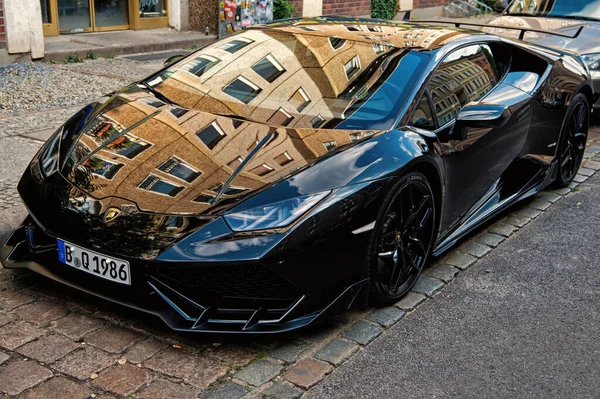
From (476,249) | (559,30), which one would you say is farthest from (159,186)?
(559,30)

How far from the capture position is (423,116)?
402cm

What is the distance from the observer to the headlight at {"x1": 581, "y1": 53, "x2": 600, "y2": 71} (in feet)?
26.3

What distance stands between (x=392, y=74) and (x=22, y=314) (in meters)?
2.22

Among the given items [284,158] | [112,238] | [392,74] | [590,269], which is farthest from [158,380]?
[590,269]

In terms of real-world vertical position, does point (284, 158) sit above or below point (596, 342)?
above

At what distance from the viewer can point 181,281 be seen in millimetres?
3146

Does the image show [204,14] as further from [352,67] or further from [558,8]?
[352,67]

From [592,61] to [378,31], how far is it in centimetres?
445

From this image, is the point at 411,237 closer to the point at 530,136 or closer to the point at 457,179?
the point at 457,179

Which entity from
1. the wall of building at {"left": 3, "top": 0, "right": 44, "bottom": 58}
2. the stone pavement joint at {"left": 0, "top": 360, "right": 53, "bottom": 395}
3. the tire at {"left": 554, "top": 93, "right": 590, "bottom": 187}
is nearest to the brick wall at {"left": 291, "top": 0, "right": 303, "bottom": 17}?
the wall of building at {"left": 3, "top": 0, "right": 44, "bottom": 58}

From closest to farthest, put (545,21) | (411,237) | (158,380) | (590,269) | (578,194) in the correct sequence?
(158,380)
(411,237)
(590,269)
(578,194)
(545,21)

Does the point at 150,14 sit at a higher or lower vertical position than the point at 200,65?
lower

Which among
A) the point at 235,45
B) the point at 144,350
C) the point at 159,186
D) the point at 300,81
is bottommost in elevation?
the point at 144,350

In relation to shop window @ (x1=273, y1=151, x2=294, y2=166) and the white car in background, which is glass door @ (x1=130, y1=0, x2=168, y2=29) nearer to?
the white car in background
